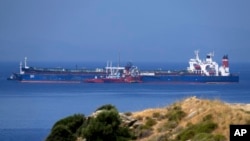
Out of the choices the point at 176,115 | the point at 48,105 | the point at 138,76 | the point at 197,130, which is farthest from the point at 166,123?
the point at 138,76

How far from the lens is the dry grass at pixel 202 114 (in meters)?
17.8

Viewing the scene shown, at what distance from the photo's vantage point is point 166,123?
2025 cm

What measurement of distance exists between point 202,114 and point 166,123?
4.56 ft

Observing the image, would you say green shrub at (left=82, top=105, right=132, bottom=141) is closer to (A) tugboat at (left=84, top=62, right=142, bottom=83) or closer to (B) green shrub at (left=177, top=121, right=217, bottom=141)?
(B) green shrub at (left=177, top=121, right=217, bottom=141)

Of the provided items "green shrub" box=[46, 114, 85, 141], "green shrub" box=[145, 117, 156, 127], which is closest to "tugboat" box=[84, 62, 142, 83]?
"green shrub" box=[46, 114, 85, 141]

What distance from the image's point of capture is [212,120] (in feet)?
60.7

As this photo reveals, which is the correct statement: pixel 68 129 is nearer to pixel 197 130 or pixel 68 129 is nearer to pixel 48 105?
pixel 197 130

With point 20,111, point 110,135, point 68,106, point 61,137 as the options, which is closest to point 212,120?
point 110,135

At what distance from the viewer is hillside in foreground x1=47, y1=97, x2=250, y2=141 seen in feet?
58.7

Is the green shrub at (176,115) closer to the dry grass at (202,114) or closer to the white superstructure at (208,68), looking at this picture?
the dry grass at (202,114)

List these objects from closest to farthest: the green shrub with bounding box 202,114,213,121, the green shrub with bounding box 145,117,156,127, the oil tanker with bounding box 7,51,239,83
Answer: the green shrub with bounding box 202,114,213,121, the green shrub with bounding box 145,117,156,127, the oil tanker with bounding box 7,51,239,83

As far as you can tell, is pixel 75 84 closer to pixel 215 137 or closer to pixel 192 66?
pixel 192 66

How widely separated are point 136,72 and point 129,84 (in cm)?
719

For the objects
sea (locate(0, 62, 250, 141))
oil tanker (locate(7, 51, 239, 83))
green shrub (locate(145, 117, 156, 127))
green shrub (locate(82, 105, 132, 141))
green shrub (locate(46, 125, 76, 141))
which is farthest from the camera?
oil tanker (locate(7, 51, 239, 83))
